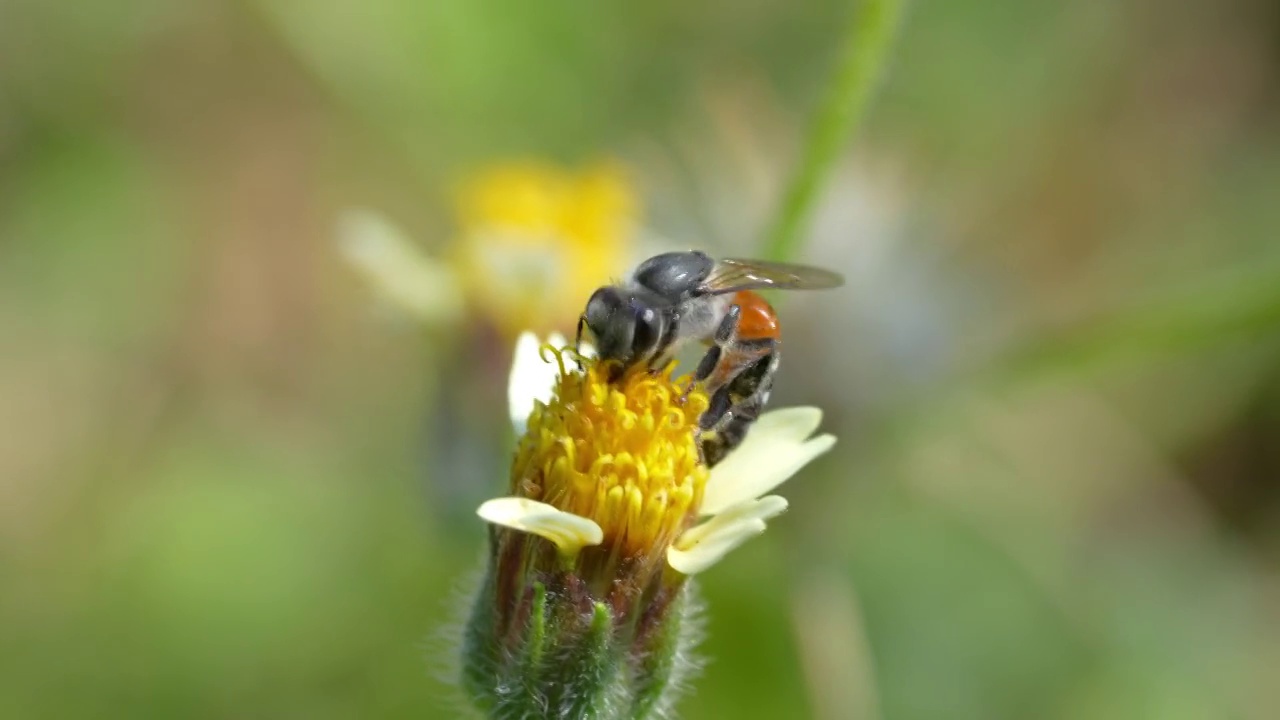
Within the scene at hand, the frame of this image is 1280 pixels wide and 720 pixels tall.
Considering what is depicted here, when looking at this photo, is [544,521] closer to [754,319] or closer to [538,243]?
[754,319]

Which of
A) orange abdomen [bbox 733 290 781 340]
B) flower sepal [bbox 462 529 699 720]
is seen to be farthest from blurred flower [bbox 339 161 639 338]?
flower sepal [bbox 462 529 699 720]

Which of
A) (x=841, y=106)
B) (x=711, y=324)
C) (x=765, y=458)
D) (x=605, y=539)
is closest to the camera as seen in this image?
(x=605, y=539)

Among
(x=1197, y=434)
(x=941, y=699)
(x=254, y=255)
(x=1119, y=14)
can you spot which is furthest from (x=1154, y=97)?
(x=254, y=255)

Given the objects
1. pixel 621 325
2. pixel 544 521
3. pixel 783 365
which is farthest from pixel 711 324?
pixel 783 365

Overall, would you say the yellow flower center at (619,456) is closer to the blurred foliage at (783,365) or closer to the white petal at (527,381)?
the white petal at (527,381)

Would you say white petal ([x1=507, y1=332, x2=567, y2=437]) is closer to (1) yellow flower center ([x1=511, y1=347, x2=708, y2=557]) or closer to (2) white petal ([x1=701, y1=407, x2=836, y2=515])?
(1) yellow flower center ([x1=511, y1=347, x2=708, y2=557])

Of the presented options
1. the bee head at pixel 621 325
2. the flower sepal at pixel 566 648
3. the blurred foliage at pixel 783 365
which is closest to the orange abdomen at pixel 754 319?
the bee head at pixel 621 325
